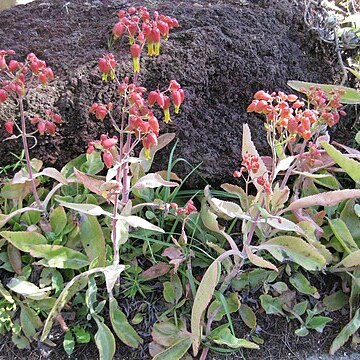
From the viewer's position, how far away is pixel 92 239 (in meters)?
1.81

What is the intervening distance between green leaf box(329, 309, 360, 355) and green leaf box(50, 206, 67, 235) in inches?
Result: 37.3

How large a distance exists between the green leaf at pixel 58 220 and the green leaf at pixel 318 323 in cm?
85

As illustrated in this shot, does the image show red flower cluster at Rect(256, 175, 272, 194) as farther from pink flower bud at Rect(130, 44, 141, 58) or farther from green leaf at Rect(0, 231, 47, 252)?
green leaf at Rect(0, 231, 47, 252)

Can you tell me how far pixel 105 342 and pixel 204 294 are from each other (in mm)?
345

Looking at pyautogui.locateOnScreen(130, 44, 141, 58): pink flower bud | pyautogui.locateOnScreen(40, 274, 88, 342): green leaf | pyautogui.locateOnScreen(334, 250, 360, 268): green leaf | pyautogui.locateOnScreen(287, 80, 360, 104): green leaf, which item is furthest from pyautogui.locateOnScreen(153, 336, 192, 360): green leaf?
pyautogui.locateOnScreen(287, 80, 360, 104): green leaf

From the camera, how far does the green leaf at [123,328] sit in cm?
173

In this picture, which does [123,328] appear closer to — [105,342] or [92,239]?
[105,342]

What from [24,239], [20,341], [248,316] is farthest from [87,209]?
[248,316]

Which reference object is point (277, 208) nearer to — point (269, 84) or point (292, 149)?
point (292, 149)

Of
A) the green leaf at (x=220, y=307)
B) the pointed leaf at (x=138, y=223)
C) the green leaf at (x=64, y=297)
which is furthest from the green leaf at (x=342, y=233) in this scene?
the green leaf at (x=64, y=297)

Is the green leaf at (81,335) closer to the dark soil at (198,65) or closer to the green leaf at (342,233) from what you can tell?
the dark soil at (198,65)

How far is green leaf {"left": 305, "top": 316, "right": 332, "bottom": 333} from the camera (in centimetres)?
184

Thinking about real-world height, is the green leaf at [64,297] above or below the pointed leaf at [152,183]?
below

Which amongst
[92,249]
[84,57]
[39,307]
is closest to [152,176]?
[92,249]
